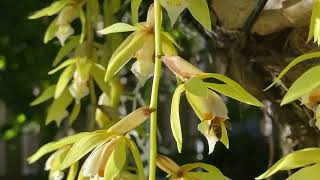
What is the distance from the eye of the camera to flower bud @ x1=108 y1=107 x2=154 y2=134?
62 centimetres

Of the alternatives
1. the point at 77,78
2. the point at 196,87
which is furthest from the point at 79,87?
the point at 196,87

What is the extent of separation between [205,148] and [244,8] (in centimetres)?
66

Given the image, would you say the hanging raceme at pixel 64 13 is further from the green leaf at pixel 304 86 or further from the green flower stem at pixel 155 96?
the green leaf at pixel 304 86

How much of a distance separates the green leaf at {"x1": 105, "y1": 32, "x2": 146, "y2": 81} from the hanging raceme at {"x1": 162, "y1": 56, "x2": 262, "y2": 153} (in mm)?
64

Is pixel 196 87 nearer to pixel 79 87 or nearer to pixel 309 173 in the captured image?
pixel 309 173

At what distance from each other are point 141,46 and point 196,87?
13cm

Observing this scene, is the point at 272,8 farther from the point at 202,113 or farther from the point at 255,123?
the point at 255,123

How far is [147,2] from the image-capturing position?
0.99 meters

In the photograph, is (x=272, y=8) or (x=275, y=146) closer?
(x=272, y=8)

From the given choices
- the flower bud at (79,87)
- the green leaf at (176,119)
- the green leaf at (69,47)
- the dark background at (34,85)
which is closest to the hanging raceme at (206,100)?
the green leaf at (176,119)

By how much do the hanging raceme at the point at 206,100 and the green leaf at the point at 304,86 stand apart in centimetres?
5

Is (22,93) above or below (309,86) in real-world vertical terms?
below

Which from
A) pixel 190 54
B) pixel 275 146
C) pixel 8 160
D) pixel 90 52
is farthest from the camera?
pixel 8 160

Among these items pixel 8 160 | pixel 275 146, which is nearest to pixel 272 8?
pixel 275 146
